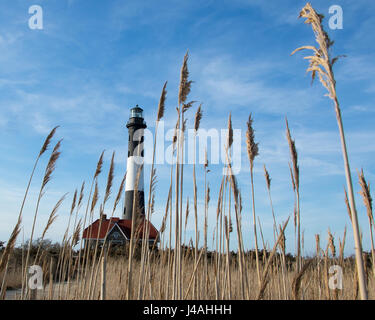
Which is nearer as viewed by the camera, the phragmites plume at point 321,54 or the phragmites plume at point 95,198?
the phragmites plume at point 321,54

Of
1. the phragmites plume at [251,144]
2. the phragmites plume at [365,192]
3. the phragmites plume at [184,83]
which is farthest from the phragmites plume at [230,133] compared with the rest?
the phragmites plume at [365,192]

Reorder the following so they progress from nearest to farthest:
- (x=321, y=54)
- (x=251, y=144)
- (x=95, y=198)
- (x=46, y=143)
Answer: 1. (x=321, y=54)
2. (x=251, y=144)
3. (x=46, y=143)
4. (x=95, y=198)

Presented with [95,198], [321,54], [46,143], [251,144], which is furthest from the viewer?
[95,198]

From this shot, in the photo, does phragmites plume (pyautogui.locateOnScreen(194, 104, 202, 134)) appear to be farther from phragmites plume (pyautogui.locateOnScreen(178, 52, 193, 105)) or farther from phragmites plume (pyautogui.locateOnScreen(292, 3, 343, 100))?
phragmites plume (pyautogui.locateOnScreen(292, 3, 343, 100))

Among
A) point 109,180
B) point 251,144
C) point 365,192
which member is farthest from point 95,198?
point 365,192

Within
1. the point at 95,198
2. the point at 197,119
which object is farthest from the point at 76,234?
the point at 197,119

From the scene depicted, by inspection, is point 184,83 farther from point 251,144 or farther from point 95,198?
point 95,198

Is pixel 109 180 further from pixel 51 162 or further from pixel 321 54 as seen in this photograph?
pixel 321 54

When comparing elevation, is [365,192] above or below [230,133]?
below

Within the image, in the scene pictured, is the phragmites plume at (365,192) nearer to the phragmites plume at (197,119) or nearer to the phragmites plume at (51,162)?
the phragmites plume at (197,119)

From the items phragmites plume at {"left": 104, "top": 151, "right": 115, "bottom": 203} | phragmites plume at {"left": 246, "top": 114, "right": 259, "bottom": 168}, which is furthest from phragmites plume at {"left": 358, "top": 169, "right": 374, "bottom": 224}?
phragmites plume at {"left": 104, "top": 151, "right": 115, "bottom": 203}

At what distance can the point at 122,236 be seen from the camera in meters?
22.8

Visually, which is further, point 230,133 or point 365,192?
point 230,133
